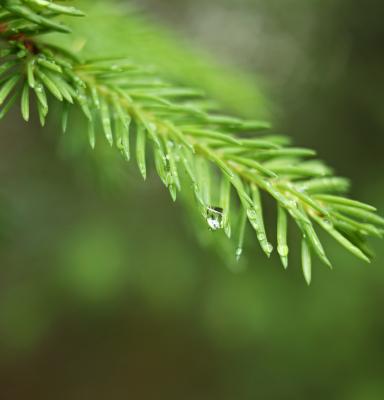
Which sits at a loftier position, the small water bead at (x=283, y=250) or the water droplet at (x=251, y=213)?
the water droplet at (x=251, y=213)

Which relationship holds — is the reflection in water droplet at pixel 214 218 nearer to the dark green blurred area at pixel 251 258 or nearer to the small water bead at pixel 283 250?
the small water bead at pixel 283 250

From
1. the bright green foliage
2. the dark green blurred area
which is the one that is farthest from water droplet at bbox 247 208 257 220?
the dark green blurred area

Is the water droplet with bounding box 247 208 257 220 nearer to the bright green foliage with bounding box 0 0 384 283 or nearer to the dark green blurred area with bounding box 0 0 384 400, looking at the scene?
the bright green foliage with bounding box 0 0 384 283

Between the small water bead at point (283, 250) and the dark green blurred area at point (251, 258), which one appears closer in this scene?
the small water bead at point (283, 250)

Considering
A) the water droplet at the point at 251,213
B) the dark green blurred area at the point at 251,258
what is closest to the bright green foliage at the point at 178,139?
the water droplet at the point at 251,213

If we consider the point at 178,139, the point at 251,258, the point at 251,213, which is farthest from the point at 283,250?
the point at 251,258

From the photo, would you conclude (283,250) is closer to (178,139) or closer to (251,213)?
(251,213)
